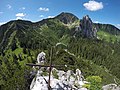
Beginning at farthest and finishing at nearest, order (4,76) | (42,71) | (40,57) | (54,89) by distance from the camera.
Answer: (40,57) < (4,76) < (42,71) < (54,89)

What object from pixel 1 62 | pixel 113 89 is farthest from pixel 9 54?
pixel 113 89

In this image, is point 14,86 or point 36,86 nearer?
point 36,86

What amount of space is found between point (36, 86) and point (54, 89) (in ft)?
10.8

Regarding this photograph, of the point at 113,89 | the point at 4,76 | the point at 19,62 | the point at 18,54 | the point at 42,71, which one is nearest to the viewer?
the point at 42,71

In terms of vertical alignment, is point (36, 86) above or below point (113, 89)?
above

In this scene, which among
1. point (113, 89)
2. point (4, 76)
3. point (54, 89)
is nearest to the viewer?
point (54, 89)

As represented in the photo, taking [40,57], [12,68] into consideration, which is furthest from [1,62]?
[40,57]

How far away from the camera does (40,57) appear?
140250 mm

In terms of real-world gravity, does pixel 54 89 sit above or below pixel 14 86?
above

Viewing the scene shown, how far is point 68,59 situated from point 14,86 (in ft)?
322

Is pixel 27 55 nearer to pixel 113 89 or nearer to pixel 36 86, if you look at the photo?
pixel 113 89

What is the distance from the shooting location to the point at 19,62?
569ft

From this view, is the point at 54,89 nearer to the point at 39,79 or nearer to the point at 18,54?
the point at 39,79

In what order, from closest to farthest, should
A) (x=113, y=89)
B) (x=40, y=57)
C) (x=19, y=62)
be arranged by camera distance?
(x=113, y=89)
(x=40, y=57)
(x=19, y=62)
